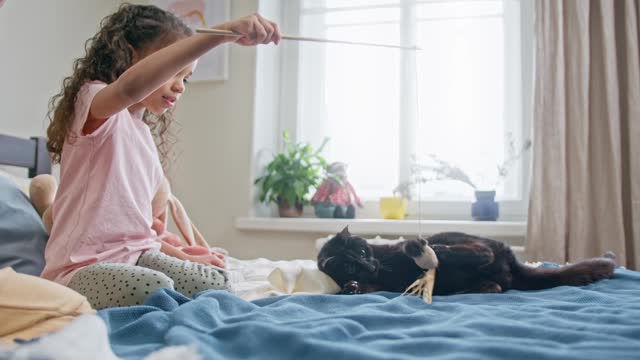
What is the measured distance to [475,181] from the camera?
2285mm

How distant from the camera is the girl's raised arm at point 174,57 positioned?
97 centimetres

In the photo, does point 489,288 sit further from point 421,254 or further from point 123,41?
point 123,41

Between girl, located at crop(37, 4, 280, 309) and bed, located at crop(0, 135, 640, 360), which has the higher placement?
girl, located at crop(37, 4, 280, 309)

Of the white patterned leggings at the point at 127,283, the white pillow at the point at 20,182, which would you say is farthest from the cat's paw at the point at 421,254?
the white pillow at the point at 20,182

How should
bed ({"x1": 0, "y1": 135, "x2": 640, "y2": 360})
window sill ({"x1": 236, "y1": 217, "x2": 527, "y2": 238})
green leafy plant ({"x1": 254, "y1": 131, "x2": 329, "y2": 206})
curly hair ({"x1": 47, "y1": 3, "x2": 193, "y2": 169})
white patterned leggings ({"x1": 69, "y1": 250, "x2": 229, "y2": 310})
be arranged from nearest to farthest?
bed ({"x1": 0, "y1": 135, "x2": 640, "y2": 360})
white patterned leggings ({"x1": 69, "y1": 250, "x2": 229, "y2": 310})
curly hair ({"x1": 47, "y1": 3, "x2": 193, "y2": 169})
window sill ({"x1": 236, "y1": 217, "x2": 527, "y2": 238})
green leafy plant ({"x1": 254, "y1": 131, "x2": 329, "y2": 206})

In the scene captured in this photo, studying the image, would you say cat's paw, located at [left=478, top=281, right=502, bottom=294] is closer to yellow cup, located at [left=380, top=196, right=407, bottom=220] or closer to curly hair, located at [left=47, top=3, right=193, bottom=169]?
curly hair, located at [left=47, top=3, right=193, bottom=169]

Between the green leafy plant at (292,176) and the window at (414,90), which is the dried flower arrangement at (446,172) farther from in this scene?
the green leafy plant at (292,176)

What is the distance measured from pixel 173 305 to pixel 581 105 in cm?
170

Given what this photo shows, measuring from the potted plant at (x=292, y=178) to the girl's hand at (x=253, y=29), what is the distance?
1.29 m

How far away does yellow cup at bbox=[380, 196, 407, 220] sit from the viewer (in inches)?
87.0

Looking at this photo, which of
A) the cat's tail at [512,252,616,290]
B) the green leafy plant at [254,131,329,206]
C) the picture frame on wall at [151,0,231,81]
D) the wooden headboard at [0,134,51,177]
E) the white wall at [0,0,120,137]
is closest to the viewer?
the cat's tail at [512,252,616,290]

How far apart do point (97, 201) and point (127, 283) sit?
12.0 inches

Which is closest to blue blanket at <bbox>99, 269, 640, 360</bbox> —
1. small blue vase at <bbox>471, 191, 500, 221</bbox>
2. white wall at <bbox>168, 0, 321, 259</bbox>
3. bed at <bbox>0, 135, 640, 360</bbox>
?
bed at <bbox>0, 135, 640, 360</bbox>

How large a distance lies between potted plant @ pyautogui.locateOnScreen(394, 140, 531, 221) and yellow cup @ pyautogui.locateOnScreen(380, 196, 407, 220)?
0.09 metres
